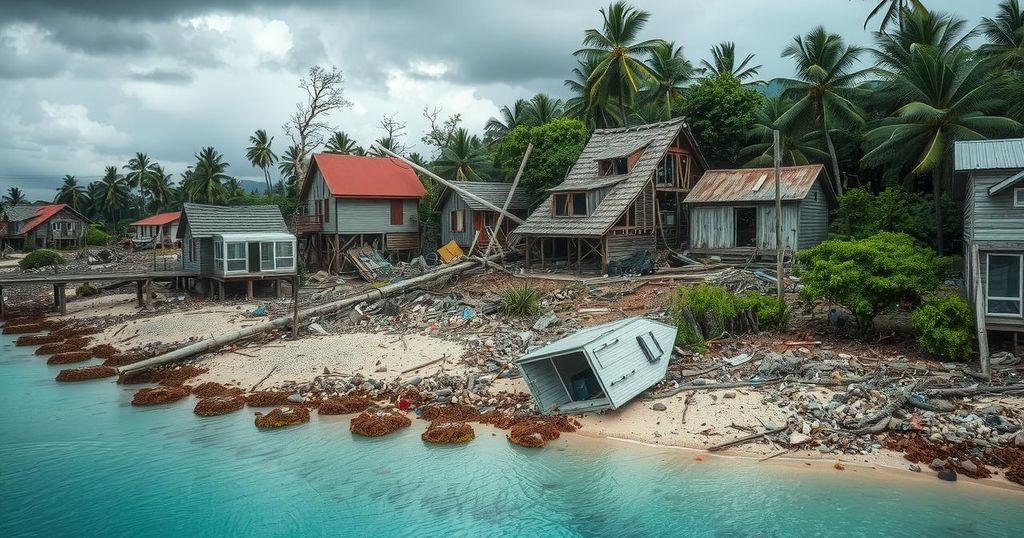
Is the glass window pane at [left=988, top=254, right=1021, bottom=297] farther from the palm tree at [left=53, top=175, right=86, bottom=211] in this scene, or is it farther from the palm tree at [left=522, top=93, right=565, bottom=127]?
the palm tree at [left=53, top=175, right=86, bottom=211]

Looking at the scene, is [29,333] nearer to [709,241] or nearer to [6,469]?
[6,469]

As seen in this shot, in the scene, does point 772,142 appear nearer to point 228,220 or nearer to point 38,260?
point 228,220

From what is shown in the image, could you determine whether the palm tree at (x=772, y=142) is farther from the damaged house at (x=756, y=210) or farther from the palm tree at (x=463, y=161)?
the palm tree at (x=463, y=161)

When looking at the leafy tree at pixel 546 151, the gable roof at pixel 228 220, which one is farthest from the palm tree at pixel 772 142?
the gable roof at pixel 228 220

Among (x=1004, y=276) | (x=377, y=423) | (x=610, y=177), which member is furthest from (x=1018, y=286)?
(x=610, y=177)

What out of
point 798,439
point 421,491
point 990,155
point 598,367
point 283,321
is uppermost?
point 990,155

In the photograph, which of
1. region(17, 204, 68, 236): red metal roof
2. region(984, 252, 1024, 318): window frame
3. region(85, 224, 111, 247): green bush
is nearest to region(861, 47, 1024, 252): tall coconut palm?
region(984, 252, 1024, 318): window frame
